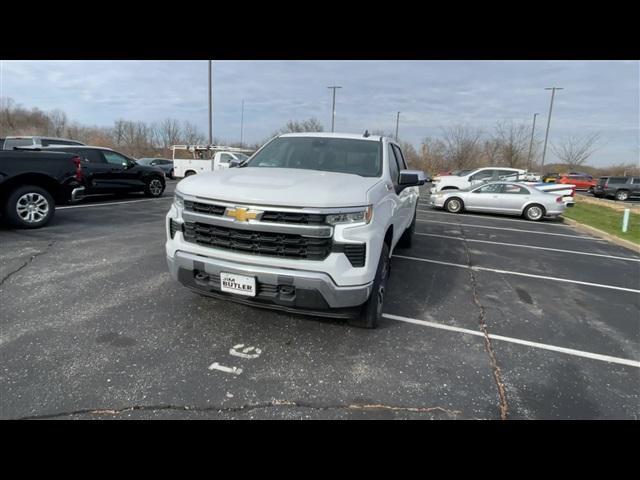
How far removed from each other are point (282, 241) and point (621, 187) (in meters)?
31.3

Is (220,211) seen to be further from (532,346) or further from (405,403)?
(532,346)

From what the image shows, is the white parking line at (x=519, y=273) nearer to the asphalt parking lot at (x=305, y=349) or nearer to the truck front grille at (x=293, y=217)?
the asphalt parking lot at (x=305, y=349)

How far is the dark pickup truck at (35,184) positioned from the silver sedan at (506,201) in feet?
40.0

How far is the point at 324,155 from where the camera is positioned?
436 cm

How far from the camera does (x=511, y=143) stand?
1545 inches

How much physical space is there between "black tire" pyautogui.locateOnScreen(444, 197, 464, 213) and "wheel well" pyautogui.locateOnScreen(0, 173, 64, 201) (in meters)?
12.5

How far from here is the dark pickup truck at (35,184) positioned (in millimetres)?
6641

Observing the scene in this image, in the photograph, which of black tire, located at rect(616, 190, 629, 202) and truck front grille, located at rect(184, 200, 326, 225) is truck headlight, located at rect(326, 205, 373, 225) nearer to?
truck front grille, located at rect(184, 200, 326, 225)

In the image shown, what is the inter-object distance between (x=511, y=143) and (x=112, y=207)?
133 feet

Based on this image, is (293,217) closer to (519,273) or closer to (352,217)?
(352,217)

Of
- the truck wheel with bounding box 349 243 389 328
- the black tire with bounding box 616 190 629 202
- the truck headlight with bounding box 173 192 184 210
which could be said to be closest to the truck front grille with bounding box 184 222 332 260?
the truck headlight with bounding box 173 192 184 210

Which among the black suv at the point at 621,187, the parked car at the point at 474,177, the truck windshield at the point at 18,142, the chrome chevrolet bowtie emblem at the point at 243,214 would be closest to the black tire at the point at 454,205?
the parked car at the point at 474,177

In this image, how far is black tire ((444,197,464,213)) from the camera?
14117mm
